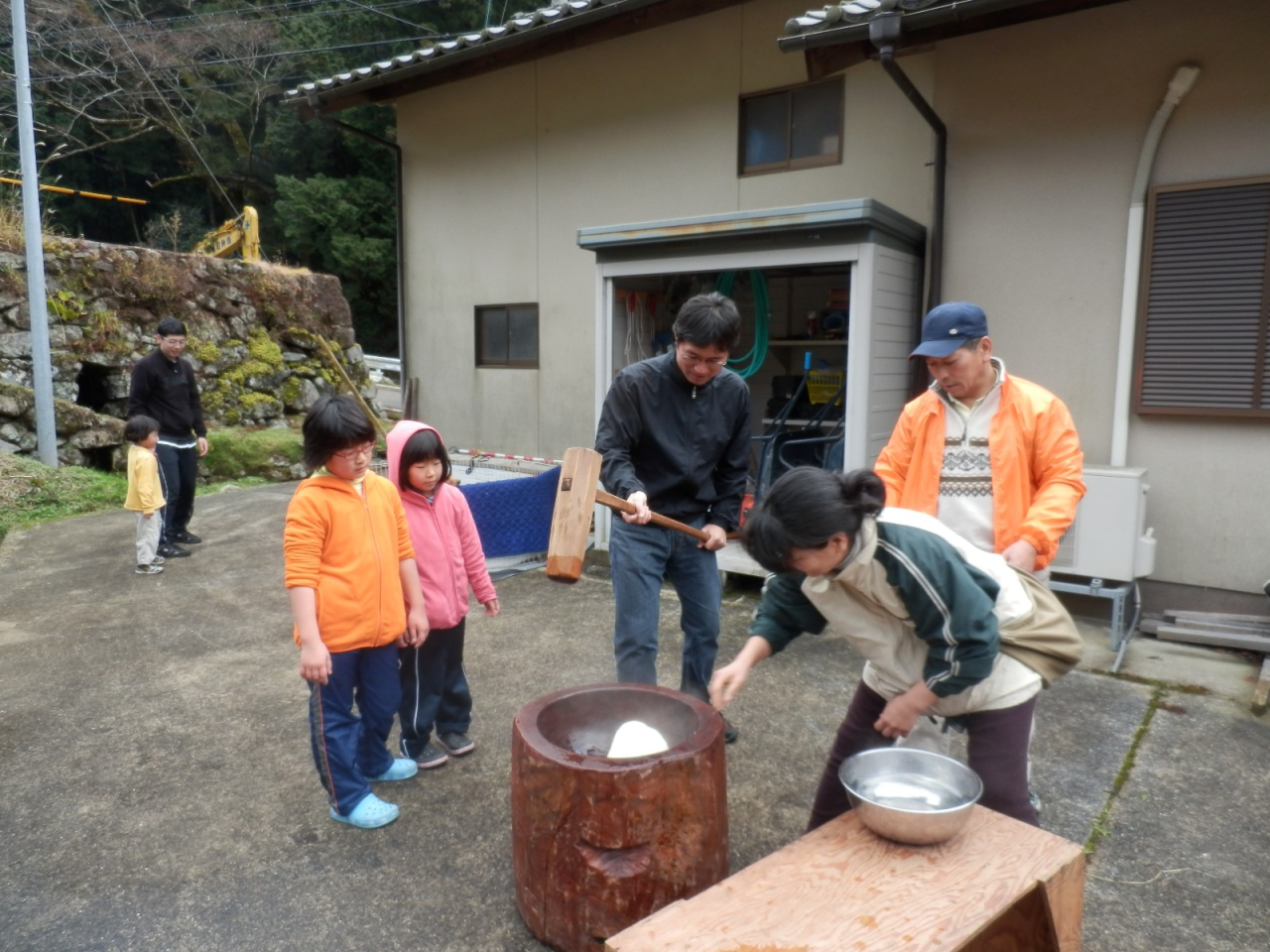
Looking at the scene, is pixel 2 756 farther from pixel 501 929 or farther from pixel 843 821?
pixel 843 821

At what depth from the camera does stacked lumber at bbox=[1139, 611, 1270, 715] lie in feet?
15.1

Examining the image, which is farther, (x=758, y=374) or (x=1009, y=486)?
(x=758, y=374)

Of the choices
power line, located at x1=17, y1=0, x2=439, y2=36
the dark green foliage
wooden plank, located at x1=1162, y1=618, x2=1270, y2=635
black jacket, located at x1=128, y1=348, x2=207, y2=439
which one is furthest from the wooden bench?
power line, located at x1=17, y1=0, x2=439, y2=36

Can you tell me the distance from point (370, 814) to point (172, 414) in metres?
5.10

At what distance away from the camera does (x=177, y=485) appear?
704 cm

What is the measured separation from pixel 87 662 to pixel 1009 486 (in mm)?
4689

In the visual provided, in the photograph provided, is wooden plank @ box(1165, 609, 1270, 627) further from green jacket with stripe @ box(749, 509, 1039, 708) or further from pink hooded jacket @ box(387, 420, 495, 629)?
pink hooded jacket @ box(387, 420, 495, 629)

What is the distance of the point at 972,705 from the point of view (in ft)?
7.11

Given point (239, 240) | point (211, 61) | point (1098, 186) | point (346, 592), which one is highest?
point (211, 61)

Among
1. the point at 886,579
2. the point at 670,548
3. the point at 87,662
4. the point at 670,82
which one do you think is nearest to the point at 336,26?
the point at 670,82

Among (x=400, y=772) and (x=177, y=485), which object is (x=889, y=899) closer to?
(x=400, y=772)

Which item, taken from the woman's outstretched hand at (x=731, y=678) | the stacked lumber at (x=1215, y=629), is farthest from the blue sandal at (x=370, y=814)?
the stacked lumber at (x=1215, y=629)

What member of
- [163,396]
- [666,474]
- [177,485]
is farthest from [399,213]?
[666,474]

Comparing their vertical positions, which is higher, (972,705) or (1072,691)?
(972,705)
